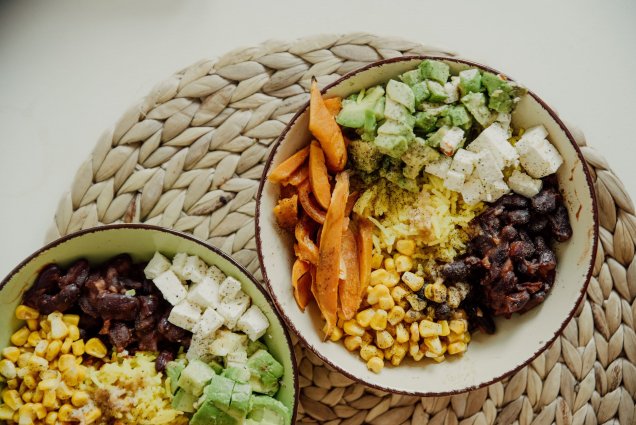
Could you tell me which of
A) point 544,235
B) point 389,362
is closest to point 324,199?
point 389,362

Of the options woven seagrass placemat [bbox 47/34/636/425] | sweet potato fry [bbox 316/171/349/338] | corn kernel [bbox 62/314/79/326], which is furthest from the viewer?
woven seagrass placemat [bbox 47/34/636/425]

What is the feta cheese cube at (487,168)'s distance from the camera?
2.38 meters

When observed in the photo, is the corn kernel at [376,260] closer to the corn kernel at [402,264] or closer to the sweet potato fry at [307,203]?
the corn kernel at [402,264]

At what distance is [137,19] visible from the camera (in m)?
3.07

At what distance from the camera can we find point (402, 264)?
2498mm

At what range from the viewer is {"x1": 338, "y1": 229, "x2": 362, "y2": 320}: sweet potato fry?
2.46 meters

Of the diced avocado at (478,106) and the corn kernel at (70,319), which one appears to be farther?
the corn kernel at (70,319)

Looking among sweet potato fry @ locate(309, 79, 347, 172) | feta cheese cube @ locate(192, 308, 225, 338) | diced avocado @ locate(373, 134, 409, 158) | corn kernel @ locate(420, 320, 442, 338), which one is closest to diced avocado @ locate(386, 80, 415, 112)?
diced avocado @ locate(373, 134, 409, 158)

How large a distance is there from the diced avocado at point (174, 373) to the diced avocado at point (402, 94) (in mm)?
1280

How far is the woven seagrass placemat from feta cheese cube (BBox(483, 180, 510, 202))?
47cm

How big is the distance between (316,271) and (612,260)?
1.23 meters

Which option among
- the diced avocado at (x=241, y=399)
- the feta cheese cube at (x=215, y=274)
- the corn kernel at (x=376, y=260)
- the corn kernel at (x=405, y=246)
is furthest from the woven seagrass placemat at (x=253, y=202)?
the corn kernel at (x=405, y=246)

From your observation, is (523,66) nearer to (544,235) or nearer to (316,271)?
(544,235)

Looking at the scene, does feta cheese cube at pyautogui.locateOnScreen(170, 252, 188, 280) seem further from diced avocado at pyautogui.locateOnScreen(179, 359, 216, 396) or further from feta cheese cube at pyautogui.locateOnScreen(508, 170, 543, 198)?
feta cheese cube at pyautogui.locateOnScreen(508, 170, 543, 198)
